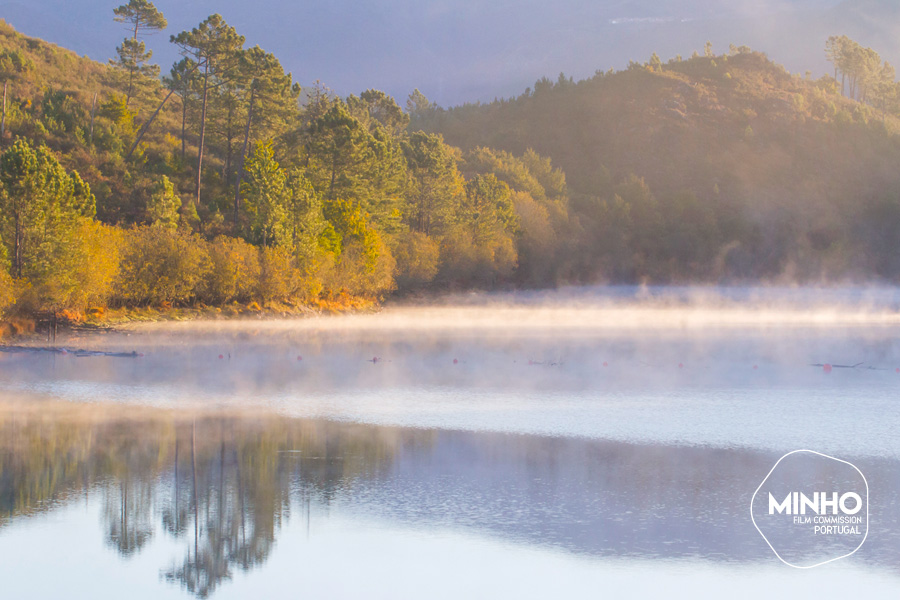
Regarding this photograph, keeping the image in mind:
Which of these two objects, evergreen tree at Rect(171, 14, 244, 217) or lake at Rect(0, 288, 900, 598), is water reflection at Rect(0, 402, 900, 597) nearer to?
lake at Rect(0, 288, 900, 598)

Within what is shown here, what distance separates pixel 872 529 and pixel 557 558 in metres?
3.82

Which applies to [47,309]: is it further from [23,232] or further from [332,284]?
[332,284]

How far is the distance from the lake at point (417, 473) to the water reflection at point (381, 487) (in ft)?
0.14

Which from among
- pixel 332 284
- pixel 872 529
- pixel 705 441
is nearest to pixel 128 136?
pixel 332 284

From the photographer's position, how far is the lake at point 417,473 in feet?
27.1

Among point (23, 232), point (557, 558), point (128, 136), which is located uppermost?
point (128, 136)

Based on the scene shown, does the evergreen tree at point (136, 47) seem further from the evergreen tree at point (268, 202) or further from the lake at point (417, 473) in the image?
the lake at point (417, 473)

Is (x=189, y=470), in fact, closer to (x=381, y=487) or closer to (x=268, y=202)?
(x=381, y=487)

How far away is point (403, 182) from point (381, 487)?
64983 mm

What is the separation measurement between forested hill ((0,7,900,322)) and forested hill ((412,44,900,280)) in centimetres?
40

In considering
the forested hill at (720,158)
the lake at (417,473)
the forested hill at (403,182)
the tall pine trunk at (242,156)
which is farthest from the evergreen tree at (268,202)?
the forested hill at (720,158)

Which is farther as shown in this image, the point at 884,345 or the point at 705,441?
the point at 884,345

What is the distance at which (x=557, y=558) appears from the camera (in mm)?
8641

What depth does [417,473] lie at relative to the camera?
461 inches
